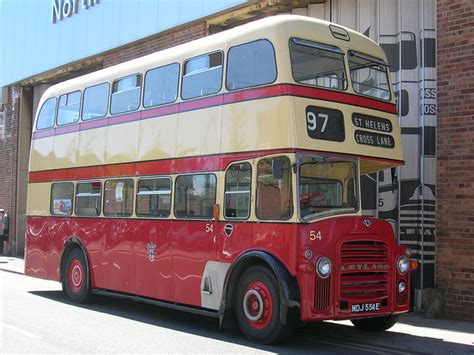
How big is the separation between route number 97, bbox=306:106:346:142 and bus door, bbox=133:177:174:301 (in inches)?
106

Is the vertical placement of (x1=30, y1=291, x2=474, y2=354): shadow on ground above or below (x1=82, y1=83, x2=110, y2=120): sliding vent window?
below

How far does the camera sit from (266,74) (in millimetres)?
7625

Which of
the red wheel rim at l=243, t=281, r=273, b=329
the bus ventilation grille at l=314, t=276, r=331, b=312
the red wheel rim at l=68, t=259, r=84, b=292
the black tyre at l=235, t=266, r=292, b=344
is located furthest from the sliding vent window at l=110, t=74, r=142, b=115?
the bus ventilation grille at l=314, t=276, r=331, b=312

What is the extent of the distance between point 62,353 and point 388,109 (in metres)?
5.51

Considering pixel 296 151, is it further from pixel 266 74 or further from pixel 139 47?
pixel 139 47

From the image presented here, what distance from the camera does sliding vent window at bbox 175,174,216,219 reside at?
27.3 ft

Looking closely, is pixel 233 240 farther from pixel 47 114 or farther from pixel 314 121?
pixel 47 114

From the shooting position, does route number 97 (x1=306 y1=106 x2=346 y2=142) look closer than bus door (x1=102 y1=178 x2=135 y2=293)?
Yes

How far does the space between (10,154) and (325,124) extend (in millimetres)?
18108

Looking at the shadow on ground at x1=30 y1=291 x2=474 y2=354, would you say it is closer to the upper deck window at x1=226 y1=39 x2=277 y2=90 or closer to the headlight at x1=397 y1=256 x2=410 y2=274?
the headlight at x1=397 y1=256 x2=410 y2=274

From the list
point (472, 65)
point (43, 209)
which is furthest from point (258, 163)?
point (43, 209)

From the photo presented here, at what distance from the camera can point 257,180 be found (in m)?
7.61

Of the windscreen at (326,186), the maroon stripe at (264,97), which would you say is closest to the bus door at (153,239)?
the maroon stripe at (264,97)

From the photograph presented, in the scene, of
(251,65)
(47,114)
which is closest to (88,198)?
(47,114)
